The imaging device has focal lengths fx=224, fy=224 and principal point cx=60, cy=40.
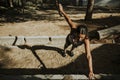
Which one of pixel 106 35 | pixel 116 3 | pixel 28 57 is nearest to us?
pixel 28 57

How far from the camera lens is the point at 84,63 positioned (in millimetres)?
6742

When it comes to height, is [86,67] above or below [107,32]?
below

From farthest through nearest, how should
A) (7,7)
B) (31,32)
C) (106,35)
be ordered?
1. (7,7)
2. (31,32)
3. (106,35)

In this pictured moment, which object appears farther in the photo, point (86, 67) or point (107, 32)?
point (107, 32)

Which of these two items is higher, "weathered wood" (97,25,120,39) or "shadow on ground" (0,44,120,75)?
"weathered wood" (97,25,120,39)

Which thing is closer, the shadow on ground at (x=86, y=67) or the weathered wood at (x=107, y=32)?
the shadow on ground at (x=86, y=67)

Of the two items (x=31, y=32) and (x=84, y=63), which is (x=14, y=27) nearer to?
(x=31, y=32)

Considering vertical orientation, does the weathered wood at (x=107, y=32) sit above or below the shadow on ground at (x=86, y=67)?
above

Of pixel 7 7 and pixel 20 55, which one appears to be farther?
pixel 7 7

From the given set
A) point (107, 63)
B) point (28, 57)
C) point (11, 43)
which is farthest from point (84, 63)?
point (11, 43)

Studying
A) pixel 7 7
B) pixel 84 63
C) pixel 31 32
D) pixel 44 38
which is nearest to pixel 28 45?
pixel 44 38

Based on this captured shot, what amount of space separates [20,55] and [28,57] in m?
0.33

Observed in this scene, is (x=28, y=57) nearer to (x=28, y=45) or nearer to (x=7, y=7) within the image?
(x=28, y=45)

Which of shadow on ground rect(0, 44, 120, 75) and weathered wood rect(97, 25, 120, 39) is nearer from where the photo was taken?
shadow on ground rect(0, 44, 120, 75)
